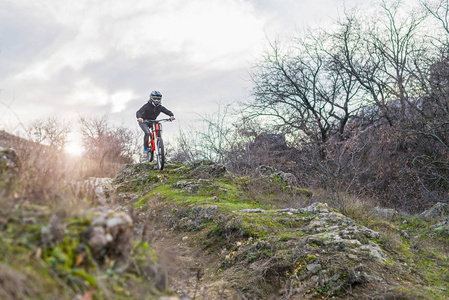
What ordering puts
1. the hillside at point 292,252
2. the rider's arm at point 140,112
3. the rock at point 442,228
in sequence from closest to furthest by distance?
the hillside at point 292,252 < the rock at point 442,228 < the rider's arm at point 140,112

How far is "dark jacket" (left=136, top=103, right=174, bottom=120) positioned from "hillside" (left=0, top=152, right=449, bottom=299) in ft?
5.54

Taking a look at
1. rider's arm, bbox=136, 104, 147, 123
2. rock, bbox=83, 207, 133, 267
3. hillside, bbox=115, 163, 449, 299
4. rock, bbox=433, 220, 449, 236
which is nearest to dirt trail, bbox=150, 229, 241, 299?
hillside, bbox=115, 163, 449, 299

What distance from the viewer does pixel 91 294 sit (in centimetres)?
163

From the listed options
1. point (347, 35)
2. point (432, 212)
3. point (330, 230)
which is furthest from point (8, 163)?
point (347, 35)

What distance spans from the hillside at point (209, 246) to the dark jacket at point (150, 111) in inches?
66.5

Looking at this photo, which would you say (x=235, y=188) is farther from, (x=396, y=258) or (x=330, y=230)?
(x=396, y=258)

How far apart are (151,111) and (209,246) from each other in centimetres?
577

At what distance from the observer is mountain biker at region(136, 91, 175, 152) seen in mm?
9883

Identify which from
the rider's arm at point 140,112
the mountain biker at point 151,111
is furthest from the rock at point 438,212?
the rider's arm at point 140,112

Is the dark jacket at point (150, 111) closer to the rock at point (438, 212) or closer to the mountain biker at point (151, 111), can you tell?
the mountain biker at point (151, 111)

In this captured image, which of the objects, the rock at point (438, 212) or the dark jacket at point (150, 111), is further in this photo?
the dark jacket at point (150, 111)

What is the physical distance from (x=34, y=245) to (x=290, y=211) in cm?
503

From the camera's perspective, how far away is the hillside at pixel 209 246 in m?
1.70

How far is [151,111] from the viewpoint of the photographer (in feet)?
33.3
